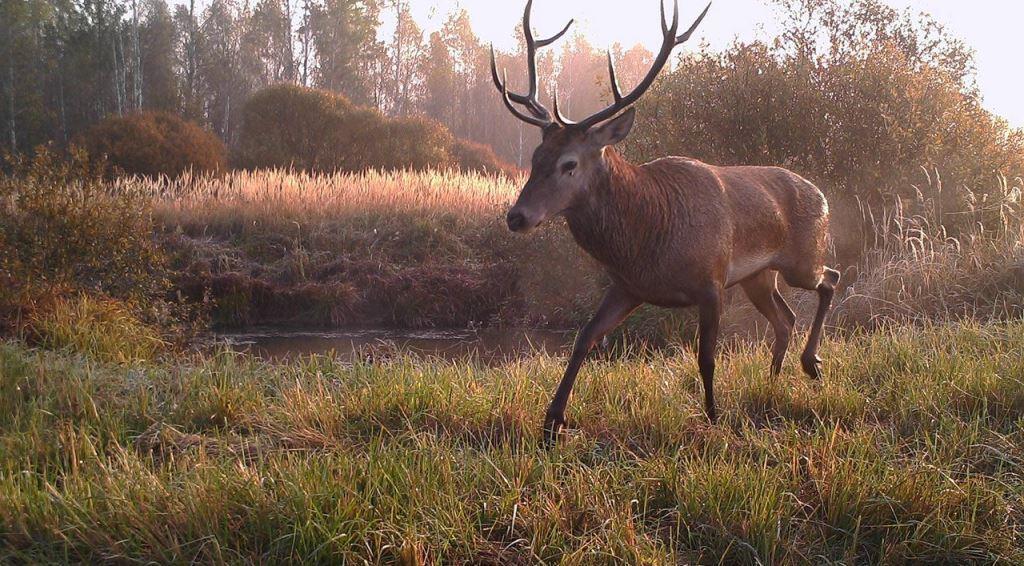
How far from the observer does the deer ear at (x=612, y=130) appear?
13.5ft

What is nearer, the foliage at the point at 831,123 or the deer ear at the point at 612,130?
the deer ear at the point at 612,130

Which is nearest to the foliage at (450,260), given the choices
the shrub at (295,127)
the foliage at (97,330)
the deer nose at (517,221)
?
the foliage at (97,330)

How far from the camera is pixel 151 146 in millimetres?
18812

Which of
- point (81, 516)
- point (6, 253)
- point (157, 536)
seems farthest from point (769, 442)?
point (6, 253)

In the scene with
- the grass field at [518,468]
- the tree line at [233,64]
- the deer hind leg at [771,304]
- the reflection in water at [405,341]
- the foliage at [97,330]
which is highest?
the tree line at [233,64]

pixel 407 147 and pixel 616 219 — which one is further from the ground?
pixel 407 147

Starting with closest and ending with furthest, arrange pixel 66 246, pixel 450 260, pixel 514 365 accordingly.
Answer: pixel 514 365 < pixel 66 246 < pixel 450 260

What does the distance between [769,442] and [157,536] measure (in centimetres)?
260

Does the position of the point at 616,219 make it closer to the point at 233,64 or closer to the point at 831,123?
the point at 831,123

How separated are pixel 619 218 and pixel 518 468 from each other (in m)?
1.35

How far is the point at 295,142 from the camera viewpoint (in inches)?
859

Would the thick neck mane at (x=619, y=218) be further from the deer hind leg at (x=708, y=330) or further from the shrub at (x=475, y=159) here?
the shrub at (x=475, y=159)

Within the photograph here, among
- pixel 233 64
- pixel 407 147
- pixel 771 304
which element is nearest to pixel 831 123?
pixel 771 304

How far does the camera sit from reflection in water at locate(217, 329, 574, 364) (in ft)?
30.1
